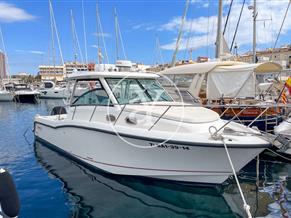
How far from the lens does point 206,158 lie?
5.77m

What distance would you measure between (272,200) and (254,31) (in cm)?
1437

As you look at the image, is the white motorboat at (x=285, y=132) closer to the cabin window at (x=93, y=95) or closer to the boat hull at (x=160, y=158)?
the boat hull at (x=160, y=158)

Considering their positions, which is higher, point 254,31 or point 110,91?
point 254,31

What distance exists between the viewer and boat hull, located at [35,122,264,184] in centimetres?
570

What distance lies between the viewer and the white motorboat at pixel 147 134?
5699 millimetres

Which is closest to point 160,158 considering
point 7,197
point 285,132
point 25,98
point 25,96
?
point 7,197

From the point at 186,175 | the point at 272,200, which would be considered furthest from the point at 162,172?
the point at 272,200

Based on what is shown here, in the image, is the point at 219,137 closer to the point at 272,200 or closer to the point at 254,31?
the point at 272,200

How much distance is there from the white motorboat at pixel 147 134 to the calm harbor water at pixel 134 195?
256 mm

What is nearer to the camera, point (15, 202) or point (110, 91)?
point (15, 202)

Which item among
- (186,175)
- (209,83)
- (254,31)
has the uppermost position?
(254,31)

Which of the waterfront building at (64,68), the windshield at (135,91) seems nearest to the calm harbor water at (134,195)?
the windshield at (135,91)

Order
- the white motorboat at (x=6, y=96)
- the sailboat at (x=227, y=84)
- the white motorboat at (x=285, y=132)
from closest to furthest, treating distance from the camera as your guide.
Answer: the white motorboat at (x=285, y=132) → the sailboat at (x=227, y=84) → the white motorboat at (x=6, y=96)

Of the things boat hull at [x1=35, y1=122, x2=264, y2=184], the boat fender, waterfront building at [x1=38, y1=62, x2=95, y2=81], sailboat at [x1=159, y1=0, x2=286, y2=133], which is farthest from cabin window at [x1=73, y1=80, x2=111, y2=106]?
the boat fender
